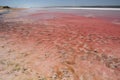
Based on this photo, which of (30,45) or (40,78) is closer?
(40,78)

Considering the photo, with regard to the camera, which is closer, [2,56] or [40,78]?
[40,78]

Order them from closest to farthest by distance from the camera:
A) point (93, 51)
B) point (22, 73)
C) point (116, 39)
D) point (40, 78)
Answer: point (40, 78) → point (22, 73) → point (93, 51) → point (116, 39)

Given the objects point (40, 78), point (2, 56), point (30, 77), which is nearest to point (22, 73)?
point (30, 77)

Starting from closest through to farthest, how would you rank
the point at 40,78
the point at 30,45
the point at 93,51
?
the point at 40,78, the point at 93,51, the point at 30,45

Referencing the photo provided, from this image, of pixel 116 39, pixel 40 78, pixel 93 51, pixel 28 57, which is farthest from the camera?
pixel 116 39

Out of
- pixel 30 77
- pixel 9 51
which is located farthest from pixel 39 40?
pixel 30 77

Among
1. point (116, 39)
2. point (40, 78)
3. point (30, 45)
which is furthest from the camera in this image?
point (116, 39)

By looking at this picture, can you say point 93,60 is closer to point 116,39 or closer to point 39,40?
point 116,39

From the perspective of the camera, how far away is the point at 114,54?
418 centimetres

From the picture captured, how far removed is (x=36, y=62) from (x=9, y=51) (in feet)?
4.23

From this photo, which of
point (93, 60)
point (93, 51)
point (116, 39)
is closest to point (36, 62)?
point (93, 60)

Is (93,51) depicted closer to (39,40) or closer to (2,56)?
(39,40)

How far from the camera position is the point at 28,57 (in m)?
4.14

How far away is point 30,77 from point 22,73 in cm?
28
